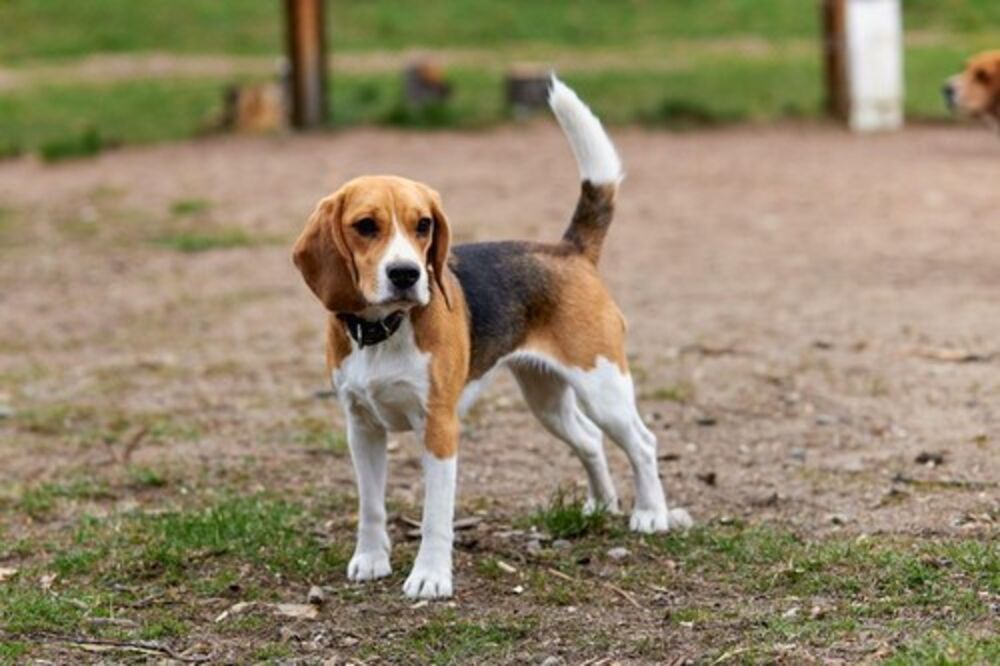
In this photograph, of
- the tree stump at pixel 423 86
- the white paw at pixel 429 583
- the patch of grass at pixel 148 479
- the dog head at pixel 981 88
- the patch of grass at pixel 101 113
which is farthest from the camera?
the tree stump at pixel 423 86

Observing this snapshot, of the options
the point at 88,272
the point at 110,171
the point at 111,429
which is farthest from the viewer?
the point at 110,171

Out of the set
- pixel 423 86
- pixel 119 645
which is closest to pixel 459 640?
pixel 119 645

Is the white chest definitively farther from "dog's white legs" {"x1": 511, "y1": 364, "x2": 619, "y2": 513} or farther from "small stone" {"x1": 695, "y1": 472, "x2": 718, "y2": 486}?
"small stone" {"x1": 695, "y1": 472, "x2": 718, "y2": 486}

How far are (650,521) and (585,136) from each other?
126 cm

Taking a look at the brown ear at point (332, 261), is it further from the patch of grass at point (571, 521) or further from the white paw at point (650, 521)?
the white paw at point (650, 521)

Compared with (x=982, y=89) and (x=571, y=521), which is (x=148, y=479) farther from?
(x=982, y=89)

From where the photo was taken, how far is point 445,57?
24.3m

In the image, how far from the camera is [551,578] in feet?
20.2

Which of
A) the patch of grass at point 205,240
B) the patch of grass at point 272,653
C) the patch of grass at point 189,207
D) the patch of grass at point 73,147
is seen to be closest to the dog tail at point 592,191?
the patch of grass at point 272,653

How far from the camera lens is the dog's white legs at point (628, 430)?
6449 mm

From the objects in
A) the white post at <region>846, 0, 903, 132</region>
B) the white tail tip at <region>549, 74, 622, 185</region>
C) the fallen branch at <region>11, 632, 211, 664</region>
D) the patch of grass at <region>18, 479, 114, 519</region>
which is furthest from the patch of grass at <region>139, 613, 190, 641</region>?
the white post at <region>846, 0, 903, 132</region>

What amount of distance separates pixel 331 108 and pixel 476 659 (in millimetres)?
14774

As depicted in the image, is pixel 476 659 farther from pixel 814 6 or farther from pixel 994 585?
pixel 814 6

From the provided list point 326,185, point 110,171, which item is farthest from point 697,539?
point 110,171
